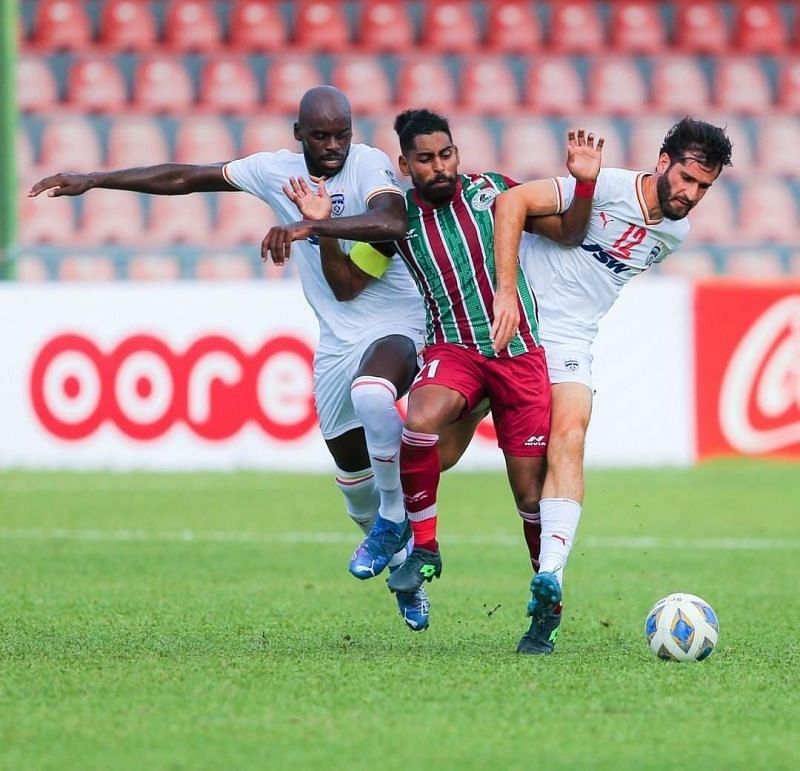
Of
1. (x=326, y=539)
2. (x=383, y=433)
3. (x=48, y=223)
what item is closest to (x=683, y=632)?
(x=383, y=433)

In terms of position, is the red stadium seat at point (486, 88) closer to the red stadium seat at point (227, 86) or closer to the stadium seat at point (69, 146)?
the red stadium seat at point (227, 86)

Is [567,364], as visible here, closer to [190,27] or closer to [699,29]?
[190,27]

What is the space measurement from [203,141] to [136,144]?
2.22 feet

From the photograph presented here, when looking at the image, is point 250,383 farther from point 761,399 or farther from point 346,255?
point 346,255

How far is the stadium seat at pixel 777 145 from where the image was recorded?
17.8 metres

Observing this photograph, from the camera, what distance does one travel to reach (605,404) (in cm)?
1328

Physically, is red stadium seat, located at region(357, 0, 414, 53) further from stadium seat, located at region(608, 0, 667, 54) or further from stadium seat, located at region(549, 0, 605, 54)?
stadium seat, located at region(608, 0, 667, 54)

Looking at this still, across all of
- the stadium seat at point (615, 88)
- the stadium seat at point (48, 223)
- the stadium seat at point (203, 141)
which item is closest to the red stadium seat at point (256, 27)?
the stadium seat at point (203, 141)

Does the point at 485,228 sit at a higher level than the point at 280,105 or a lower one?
lower

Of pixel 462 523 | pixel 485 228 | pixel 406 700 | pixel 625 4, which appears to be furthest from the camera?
pixel 625 4

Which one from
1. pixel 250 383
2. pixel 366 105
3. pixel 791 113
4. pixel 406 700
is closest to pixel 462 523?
pixel 250 383

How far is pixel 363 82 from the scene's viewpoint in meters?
17.7

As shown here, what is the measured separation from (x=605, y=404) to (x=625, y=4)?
24.2 feet

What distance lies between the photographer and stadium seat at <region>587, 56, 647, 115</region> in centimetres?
1803
